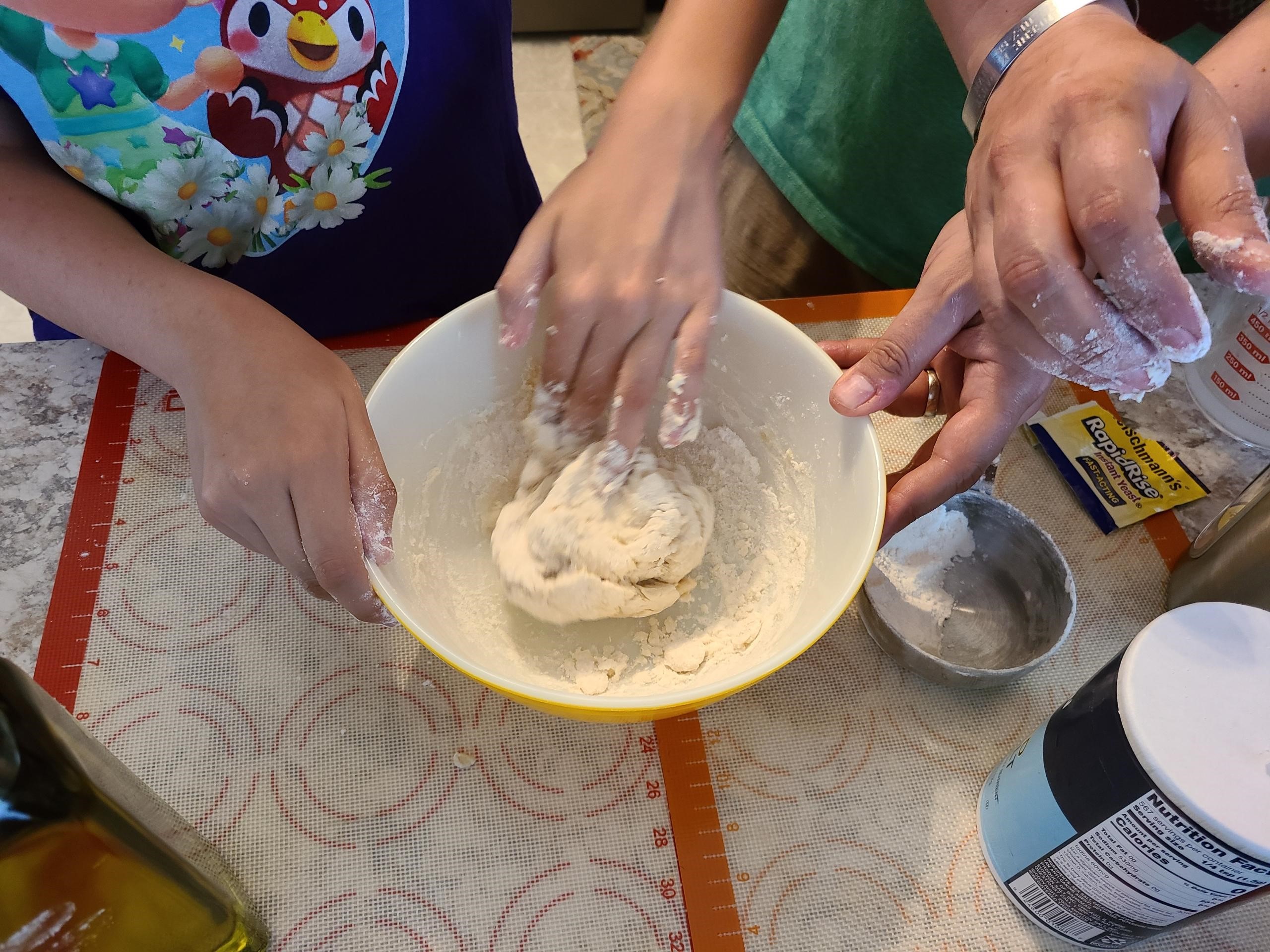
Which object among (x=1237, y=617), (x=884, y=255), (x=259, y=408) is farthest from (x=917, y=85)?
(x=259, y=408)

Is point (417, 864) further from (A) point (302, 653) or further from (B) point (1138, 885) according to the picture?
(B) point (1138, 885)

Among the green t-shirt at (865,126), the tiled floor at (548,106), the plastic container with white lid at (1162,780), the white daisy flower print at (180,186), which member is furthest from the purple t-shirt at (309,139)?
the tiled floor at (548,106)

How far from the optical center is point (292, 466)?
1.96ft

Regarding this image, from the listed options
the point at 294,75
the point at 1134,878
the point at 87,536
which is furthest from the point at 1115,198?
the point at 87,536

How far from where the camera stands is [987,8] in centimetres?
72

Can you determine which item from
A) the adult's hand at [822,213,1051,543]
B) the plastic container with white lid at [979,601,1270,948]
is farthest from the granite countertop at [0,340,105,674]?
the plastic container with white lid at [979,601,1270,948]

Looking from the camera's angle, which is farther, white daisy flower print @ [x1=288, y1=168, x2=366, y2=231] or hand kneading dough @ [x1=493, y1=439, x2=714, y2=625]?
white daisy flower print @ [x1=288, y1=168, x2=366, y2=231]

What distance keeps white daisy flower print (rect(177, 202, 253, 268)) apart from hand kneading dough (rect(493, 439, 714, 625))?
1.52 feet

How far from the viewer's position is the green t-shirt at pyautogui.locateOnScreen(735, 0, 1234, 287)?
0.96 m

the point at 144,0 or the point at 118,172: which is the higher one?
the point at 144,0

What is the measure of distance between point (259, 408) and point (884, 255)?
2.93 feet

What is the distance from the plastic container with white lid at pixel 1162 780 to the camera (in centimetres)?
47

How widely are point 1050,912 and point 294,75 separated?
1.03 metres

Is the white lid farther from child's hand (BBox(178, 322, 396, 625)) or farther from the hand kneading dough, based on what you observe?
child's hand (BBox(178, 322, 396, 625))
